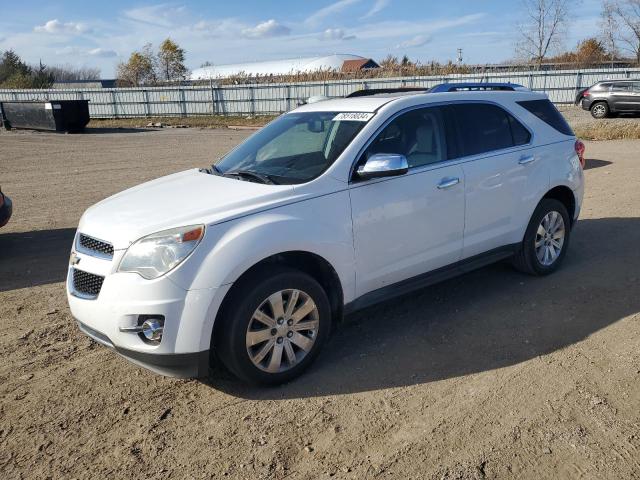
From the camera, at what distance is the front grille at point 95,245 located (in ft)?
11.3

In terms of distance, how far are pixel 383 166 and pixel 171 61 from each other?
79305mm

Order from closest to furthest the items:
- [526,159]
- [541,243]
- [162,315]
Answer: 1. [162,315]
2. [526,159]
3. [541,243]

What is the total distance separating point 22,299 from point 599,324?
503 cm

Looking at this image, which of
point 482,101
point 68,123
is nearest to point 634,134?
point 482,101

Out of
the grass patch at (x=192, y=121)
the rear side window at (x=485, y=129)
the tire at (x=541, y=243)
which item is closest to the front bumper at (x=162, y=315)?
the rear side window at (x=485, y=129)

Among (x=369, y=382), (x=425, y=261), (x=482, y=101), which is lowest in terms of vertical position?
(x=369, y=382)

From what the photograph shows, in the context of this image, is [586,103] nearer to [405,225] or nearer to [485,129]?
[485,129]

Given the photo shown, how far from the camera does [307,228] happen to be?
11.8ft

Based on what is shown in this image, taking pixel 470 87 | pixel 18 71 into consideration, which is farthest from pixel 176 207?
pixel 18 71

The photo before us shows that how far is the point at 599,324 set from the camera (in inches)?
173

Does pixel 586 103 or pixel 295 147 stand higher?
pixel 586 103

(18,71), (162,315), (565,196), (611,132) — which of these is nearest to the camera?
(162,315)

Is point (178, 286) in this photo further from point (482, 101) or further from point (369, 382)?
point (482, 101)

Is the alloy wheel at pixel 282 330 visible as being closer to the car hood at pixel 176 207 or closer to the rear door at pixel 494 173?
the car hood at pixel 176 207
